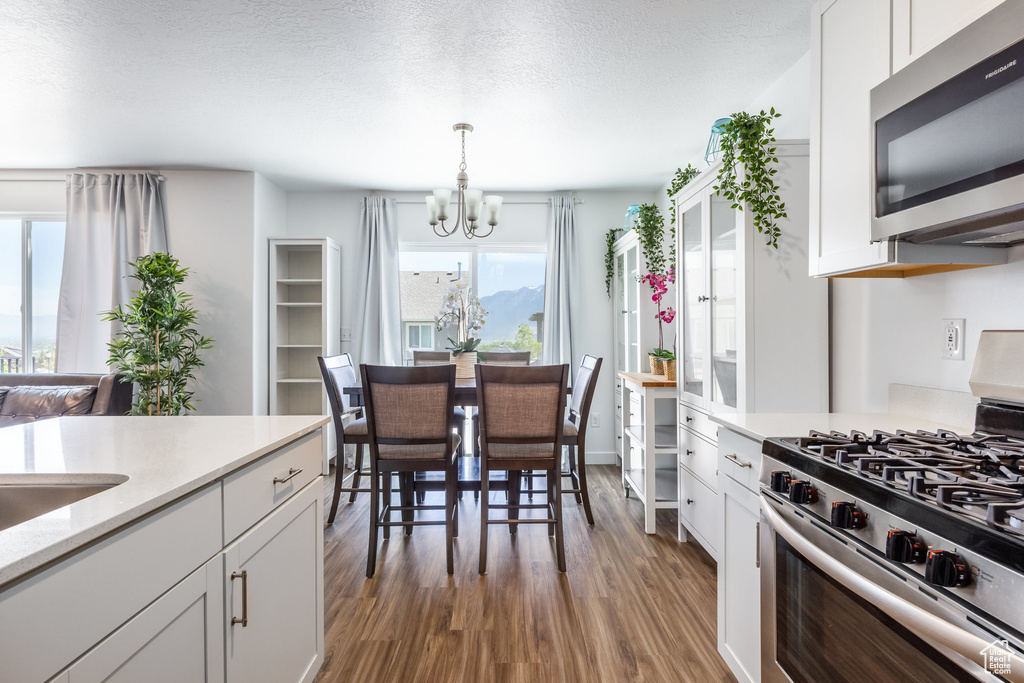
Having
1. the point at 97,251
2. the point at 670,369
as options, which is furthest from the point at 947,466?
the point at 97,251

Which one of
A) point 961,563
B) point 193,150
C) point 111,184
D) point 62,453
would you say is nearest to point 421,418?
point 62,453

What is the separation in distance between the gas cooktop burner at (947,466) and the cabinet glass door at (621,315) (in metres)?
3.05

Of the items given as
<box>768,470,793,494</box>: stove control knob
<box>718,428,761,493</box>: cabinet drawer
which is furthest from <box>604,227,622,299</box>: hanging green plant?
<box>768,470,793,494</box>: stove control knob

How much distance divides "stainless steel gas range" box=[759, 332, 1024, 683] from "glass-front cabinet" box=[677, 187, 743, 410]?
40.0 inches

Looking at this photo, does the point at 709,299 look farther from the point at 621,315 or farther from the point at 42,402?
the point at 42,402

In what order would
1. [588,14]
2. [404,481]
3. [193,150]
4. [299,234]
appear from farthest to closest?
1. [299,234]
2. [193,150]
3. [404,481]
4. [588,14]

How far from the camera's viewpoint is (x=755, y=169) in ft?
7.13

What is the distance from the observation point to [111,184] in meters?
4.23

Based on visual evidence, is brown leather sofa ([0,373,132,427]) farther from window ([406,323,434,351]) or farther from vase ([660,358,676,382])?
vase ([660,358,676,382])

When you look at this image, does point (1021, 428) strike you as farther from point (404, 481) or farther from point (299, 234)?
point (299, 234)

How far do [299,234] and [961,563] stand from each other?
5178 millimetres

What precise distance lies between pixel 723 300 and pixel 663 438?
120 centimetres

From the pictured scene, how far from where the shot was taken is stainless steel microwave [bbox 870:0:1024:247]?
1.02m

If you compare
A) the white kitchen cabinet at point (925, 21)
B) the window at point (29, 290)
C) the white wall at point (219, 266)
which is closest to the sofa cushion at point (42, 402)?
the white wall at point (219, 266)
